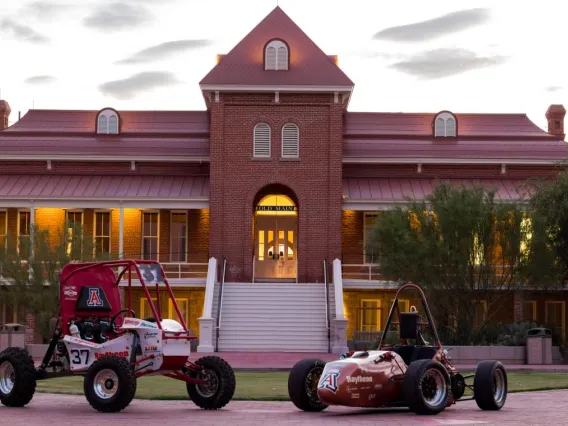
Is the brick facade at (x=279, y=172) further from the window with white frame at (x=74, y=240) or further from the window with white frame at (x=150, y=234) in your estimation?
the window with white frame at (x=74, y=240)

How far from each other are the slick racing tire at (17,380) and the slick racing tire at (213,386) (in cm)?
235

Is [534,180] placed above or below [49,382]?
above

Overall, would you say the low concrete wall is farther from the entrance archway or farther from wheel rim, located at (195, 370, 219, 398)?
wheel rim, located at (195, 370, 219, 398)

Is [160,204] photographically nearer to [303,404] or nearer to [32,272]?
[32,272]

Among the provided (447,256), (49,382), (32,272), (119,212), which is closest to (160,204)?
(119,212)

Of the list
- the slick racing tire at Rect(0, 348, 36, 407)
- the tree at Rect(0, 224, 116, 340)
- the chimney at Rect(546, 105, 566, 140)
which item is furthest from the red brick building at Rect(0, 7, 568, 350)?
the slick racing tire at Rect(0, 348, 36, 407)

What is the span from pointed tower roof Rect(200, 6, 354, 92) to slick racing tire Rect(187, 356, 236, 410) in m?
27.1

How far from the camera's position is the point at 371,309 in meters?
43.6

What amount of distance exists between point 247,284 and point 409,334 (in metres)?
24.9

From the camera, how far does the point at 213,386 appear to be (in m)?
17.3

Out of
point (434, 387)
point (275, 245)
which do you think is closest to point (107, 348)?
point (434, 387)

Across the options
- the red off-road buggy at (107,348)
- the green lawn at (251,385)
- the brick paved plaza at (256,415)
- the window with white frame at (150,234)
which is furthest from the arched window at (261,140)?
the red off-road buggy at (107,348)

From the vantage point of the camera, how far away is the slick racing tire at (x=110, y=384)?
1590 cm

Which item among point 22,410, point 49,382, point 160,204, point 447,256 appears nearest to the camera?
point 22,410
